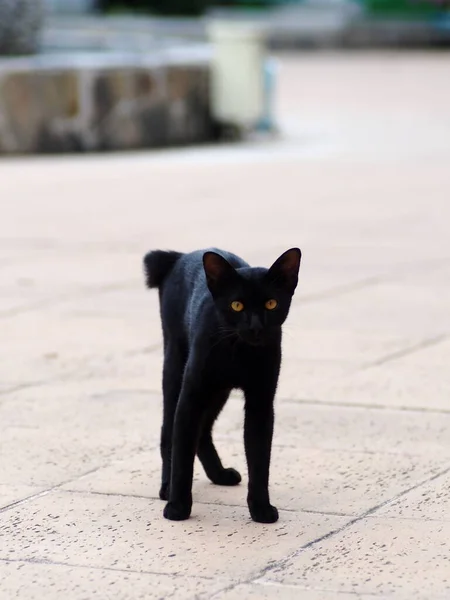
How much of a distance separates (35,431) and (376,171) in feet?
30.2

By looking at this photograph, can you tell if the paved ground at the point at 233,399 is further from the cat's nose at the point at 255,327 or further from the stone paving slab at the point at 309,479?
the cat's nose at the point at 255,327

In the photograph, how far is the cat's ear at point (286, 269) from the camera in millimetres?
3914

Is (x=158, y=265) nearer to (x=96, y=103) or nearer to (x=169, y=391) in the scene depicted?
(x=169, y=391)

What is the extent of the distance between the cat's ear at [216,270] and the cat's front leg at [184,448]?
0.33 m

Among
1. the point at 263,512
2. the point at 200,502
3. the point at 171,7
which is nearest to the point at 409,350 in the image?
the point at 200,502

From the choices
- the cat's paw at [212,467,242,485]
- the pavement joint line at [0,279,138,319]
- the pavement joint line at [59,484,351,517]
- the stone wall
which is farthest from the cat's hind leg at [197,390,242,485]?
the stone wall

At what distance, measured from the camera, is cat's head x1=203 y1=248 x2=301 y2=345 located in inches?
152

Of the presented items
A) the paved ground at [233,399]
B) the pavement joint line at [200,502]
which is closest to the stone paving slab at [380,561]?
the paved ground at [233,399]

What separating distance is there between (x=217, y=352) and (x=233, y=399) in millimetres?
1919

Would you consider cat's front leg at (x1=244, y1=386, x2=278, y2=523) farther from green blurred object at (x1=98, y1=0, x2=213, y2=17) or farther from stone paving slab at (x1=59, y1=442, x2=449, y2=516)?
green blurred object at (x1=98, y1=0, x2=213, y2=17)

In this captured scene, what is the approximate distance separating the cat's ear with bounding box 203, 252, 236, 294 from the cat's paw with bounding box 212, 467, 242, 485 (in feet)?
2.84

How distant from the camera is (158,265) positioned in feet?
14.4

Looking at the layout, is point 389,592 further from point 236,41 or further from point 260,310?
point 236,41

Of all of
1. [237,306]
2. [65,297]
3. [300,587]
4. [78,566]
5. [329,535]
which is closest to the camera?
[300,587]
